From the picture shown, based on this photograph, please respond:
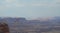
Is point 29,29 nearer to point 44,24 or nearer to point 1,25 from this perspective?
point 44,24

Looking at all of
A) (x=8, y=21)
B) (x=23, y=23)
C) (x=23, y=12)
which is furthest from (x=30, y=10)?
(x=8, y=21)

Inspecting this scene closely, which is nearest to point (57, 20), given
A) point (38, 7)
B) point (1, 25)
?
point (38, 7)

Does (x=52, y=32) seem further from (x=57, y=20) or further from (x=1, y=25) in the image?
(x=1, y=25)

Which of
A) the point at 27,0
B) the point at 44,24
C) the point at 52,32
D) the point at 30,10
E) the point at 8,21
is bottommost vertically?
the point at 52,32

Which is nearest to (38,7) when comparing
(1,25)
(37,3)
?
(37,3)

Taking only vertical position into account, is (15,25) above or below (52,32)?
above

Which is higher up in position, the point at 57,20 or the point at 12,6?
the point at 12,6

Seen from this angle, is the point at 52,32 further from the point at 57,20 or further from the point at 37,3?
Result: the point at 37,3
